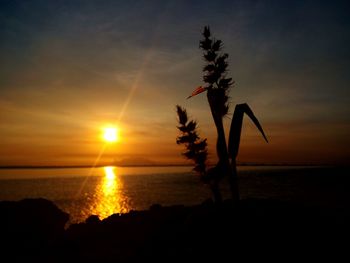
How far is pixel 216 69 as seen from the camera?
10.7 m

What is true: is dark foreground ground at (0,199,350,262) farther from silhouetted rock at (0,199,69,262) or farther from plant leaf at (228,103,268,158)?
silhouetted rock at (0,199,69,262)

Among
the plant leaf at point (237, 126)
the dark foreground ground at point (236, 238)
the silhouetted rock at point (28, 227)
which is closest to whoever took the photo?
the plant leaf at point (237, 126)

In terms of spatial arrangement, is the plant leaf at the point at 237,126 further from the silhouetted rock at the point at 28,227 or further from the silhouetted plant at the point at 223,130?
the silhouetted rock at the point at 28,227

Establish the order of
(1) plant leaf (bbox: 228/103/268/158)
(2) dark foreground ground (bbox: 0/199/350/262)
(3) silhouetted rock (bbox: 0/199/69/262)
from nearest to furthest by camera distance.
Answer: (1) plant leaf (bbox: 228/103/268/158)
(2) dark foreground ground (bbox: 0/199/350/262)
(3) silhouetted rock (bbox: 0/199/69/262)

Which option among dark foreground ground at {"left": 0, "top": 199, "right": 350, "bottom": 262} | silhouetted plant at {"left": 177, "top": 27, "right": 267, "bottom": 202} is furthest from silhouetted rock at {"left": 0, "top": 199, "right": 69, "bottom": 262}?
silhouetted plant at {"left": 177, "top": 27, "right": 267, "bottom": 202}

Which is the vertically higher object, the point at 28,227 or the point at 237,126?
→ the point at 237,126

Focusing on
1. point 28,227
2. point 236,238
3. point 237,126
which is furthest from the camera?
point 28,227

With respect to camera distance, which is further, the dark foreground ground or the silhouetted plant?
the dark foreground ground

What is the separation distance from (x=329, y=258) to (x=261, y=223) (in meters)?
1.79

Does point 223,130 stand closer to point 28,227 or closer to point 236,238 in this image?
point 236,238

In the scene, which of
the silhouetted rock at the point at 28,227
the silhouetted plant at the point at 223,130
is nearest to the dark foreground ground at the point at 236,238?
the silhouetted plant at the point at 223,130

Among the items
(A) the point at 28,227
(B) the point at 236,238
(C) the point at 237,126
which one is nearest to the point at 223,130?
(C) the point at 237,126

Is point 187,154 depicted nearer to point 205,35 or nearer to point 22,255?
A: point 205,35

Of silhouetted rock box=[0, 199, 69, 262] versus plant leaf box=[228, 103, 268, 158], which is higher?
plant leaf box=[228, 103, 268, 158]
